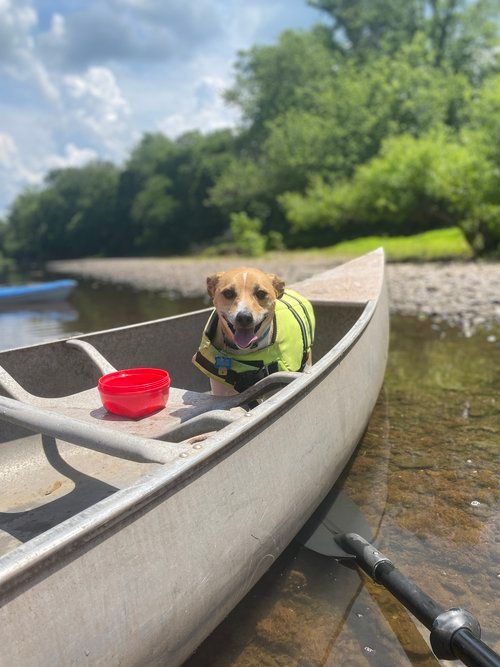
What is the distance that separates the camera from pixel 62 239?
10338 centimetres

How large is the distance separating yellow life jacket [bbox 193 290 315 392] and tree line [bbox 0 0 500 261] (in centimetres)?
1865

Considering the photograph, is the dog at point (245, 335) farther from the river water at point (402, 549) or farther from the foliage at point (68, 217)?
the foliage at point (68, 217)

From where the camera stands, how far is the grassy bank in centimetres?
2502

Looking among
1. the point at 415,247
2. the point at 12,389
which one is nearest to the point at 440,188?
the point at 415,247

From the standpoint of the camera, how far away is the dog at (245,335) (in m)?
4.18

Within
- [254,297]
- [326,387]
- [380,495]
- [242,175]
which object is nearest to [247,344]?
[254,297]

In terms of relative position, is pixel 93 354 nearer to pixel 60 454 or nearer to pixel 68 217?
pixel 60 454

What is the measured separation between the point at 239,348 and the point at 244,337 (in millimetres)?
161

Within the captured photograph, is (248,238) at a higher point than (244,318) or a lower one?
higher

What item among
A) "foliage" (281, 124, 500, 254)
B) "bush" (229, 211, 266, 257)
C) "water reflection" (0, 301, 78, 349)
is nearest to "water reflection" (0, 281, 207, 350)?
"water reflection" (0, 301, 78, 349)

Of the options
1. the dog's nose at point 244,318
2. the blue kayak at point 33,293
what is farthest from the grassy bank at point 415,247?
the dog's nose at point 244,318

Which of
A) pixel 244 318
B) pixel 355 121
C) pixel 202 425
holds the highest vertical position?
pixel 355 121

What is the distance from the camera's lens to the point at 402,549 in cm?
395

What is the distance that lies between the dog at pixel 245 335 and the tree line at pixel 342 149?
18815mm
